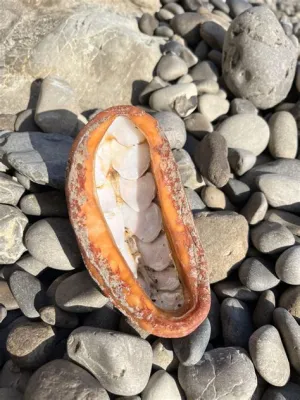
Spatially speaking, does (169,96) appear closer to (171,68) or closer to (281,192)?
(171,68)

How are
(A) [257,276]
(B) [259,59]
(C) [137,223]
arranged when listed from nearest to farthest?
Answer: (A) [257,276]
(C) [137,223]
(B) [259,59]

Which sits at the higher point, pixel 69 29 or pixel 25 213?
pixel 69 29

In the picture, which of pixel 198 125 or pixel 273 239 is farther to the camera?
pixel 198 125

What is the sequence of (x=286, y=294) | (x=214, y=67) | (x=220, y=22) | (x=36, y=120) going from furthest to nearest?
1. (x=220, y=22)
2. (x=214, y=67)
3. (x=36, y=120)
4. (x=286, y=294)

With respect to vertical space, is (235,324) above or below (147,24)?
below

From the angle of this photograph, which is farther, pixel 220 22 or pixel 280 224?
pixel 220 22

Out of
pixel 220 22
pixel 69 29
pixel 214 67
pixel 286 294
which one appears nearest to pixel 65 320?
pixel 286 294

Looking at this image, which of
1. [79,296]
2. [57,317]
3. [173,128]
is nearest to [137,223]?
[79,296]

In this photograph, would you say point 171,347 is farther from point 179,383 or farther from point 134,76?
point 134,76
